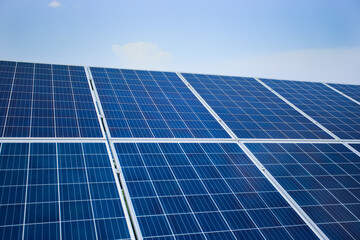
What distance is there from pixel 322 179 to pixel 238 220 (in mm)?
6840

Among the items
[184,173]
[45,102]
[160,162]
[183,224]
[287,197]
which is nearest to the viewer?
[183,224]

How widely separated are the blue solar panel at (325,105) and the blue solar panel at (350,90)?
141cm

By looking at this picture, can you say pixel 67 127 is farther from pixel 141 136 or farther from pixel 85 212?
pixel 85 212

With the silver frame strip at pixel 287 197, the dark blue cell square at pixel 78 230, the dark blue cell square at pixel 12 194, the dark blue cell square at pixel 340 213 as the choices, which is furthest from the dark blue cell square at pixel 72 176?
the dark blue cell square at pixel 340 213

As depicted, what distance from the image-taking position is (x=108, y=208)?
12898mm

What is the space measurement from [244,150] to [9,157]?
12704mm

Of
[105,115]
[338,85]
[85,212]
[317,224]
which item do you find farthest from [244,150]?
[338,85]

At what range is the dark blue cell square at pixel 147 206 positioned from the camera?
13191 millimetres

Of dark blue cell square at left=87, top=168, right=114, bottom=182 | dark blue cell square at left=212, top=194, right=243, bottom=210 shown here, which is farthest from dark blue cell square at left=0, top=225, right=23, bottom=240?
dark blue cell square at left=212, top=194, right=243, bottom=210

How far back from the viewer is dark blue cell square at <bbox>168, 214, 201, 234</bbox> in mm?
12828

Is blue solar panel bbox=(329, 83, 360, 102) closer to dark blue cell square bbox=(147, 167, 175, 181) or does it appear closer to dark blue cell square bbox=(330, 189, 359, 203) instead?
dark blue cell square bbox=(330, 189, 359, 203)

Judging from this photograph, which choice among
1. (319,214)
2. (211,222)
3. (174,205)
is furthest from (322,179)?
(174,205)

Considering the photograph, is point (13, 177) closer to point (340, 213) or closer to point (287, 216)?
point (287, 216)

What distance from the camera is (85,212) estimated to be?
1242 cm
